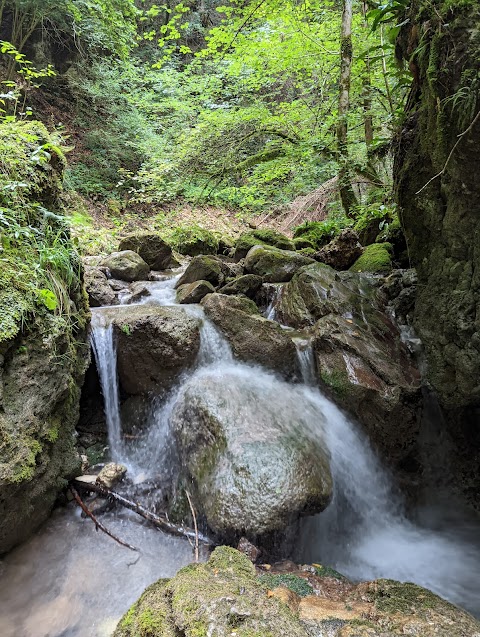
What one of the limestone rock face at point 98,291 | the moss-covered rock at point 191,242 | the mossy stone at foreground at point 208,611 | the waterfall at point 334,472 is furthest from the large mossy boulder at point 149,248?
the mossy stone at foreground at point 208,611

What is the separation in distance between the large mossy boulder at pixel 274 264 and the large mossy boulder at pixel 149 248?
2.27 m

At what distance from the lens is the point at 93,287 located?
6.05 m

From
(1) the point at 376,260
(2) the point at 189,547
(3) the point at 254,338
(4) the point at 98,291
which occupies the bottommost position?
(2) the point at 189,547

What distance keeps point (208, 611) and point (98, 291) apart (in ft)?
17.5

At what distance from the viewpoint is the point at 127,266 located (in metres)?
7.45

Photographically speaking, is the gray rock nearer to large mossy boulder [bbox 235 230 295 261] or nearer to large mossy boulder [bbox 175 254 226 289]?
large mossy boulder [bbox 175 254 226 289]

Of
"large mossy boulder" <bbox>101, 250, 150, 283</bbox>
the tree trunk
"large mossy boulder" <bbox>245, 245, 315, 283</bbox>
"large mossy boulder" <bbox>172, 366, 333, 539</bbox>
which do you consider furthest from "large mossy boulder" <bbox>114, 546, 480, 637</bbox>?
the tree trunk

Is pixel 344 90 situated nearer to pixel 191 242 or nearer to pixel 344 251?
pixel 344 251

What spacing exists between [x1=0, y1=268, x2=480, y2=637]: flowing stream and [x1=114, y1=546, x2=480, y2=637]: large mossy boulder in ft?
3.69

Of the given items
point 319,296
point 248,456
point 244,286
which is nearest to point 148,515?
point 248,456

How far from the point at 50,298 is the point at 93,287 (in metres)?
3.29

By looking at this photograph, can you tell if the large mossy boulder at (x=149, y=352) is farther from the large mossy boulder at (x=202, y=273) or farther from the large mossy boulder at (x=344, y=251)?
the large mossy boulder at (x=344, y=251)

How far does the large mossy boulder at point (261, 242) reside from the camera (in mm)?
8969

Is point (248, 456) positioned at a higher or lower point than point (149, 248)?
lower
